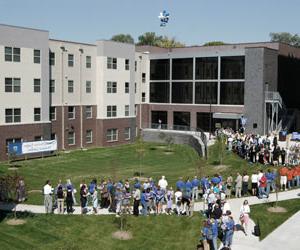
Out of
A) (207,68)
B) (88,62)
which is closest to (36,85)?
(88,62)

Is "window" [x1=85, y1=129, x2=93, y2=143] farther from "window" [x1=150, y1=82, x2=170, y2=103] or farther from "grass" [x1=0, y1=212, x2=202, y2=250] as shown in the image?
"grass" [x1=0, y1=212, x2=202, y2=250]

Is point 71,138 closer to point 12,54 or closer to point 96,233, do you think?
point 12,54

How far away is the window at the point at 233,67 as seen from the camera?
61.3 metres

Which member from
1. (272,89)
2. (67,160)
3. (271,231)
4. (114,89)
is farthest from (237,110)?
(271,231)

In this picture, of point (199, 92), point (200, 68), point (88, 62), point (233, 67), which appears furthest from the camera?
point (199, 92)

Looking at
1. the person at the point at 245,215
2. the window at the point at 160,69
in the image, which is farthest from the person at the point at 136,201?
the window at the point at 160,69

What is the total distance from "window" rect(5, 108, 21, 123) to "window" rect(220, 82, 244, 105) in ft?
89.5

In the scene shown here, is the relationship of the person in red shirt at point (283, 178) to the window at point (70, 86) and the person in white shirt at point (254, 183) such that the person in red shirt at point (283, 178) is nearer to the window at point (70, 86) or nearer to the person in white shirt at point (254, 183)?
the person in white shirt at point (254, 183)

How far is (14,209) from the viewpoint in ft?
87.5

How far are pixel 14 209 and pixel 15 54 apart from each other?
25609mm

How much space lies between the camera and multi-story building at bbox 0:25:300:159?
49.5 meters

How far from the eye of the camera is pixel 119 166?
148 ft

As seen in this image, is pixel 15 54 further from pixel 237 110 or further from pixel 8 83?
pixel 237 110

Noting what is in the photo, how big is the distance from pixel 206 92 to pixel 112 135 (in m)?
14.4
